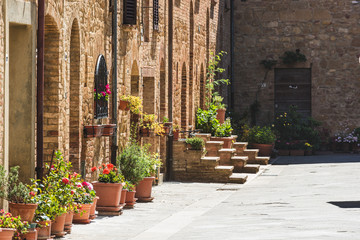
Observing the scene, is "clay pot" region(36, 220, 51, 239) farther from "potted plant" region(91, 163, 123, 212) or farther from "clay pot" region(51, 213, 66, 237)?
"potted plant" region(91, 163, 123, 212)

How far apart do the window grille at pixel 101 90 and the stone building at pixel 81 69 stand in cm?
14

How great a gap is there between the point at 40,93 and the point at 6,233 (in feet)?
8.94

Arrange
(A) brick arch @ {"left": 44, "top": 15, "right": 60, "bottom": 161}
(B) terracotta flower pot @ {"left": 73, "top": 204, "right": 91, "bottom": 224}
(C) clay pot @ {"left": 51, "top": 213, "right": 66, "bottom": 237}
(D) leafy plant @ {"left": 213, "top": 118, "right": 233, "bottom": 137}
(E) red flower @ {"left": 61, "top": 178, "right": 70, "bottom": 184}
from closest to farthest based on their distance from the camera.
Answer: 1. (C) clay pot @ {"left": 51, "top": 213, "right": 66, "bottom": 237}
2. (E) red flower @ {"left": 61, "top": 178, "right": 70, "bottom": 184}
3. (B) terracotta flower pot @ {"left": 73, "top": 204, "right": 91, "bottom": 224}
4. (A) brick arch @ {"left": 44, "top": 15, "right": 60, "bottom": 161}
5. (D) leafy plant @ {"left": 213, "top": 118, "right": 233, "bottom": 137}

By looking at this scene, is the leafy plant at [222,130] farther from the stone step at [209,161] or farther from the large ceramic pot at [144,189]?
the large ceramic pot at [144,189]

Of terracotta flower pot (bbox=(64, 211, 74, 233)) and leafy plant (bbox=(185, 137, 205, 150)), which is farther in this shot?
leafy plant (bbox=(185, 137, 205, 150))

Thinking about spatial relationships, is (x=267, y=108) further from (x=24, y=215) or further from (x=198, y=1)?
(x=24, y=215)

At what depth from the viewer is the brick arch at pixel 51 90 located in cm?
1084

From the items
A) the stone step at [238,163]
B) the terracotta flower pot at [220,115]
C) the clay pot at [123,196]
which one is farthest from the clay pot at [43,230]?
the terracotta flower pot at [220,115]

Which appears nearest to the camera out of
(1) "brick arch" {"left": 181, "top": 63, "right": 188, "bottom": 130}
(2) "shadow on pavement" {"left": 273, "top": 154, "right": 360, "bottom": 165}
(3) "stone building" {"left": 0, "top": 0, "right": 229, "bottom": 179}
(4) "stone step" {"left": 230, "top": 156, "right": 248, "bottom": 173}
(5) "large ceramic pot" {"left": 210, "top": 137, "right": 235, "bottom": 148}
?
(3) "stone building" {"left": 0, "top": 0, "right": 229, "bottom": 179}

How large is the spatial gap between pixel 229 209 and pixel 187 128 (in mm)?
8128

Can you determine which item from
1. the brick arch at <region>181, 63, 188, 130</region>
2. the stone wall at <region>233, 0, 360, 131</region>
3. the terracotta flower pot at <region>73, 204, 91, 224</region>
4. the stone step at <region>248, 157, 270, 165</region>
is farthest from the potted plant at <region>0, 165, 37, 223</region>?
the stone wall at <region>233, 0, 360, 131</region>

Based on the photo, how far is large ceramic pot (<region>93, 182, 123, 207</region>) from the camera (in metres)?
11.7

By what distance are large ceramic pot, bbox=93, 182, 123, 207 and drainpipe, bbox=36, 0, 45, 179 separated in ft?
5.82

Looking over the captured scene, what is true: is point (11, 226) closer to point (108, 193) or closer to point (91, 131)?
point (108, 193)
